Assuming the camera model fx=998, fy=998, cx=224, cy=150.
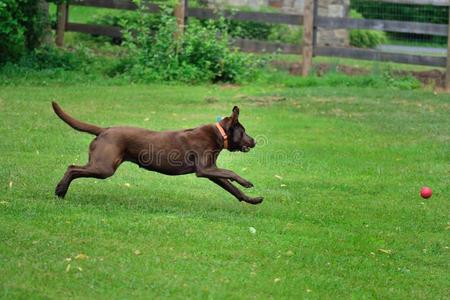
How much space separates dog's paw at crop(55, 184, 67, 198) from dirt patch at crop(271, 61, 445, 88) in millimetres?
10772

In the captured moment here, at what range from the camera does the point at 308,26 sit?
1866cm

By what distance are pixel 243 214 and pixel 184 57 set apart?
9572mm

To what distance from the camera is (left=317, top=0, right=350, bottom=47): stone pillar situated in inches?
938

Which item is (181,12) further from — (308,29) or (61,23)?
(61,23)

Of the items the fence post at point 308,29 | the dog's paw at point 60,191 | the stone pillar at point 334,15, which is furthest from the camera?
the stone pillar at point 334,15

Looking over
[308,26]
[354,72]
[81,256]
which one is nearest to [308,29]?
[308,26]

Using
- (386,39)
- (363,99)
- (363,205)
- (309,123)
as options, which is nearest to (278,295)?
(363,205)

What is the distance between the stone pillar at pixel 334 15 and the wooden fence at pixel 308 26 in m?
4.72

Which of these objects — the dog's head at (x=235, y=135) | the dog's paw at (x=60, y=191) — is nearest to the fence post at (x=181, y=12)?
the dog's head at (x=235, y=135)

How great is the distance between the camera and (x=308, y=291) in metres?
6.70

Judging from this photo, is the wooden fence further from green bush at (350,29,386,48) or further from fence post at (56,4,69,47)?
green bush at (350,29,386,48)

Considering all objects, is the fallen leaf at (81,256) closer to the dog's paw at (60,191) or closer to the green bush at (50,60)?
the dog's paw at (60,191)

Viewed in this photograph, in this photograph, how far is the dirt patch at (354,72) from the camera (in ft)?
60.0

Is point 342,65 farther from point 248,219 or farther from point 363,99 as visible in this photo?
point 248,219
